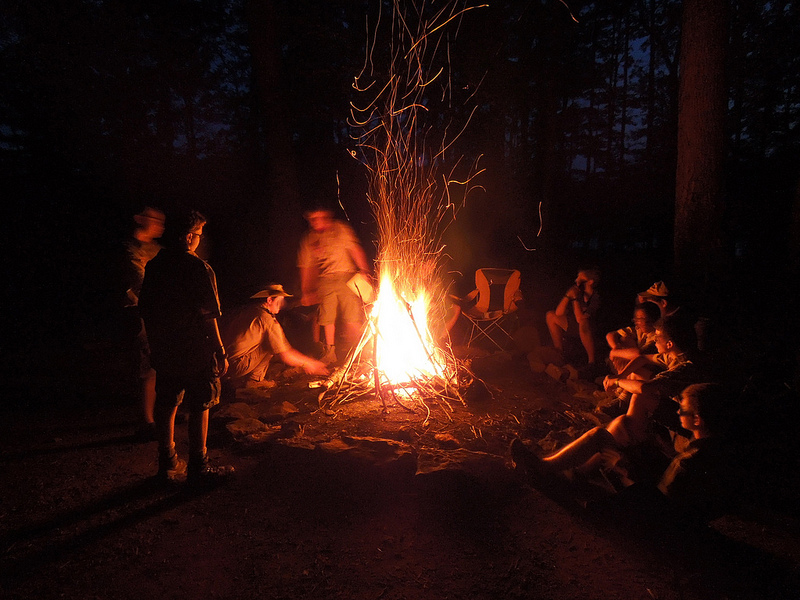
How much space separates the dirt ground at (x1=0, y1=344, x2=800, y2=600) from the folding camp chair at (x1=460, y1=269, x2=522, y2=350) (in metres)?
2.97

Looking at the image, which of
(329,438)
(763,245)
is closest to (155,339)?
(329,438)

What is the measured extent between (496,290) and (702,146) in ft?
11.0

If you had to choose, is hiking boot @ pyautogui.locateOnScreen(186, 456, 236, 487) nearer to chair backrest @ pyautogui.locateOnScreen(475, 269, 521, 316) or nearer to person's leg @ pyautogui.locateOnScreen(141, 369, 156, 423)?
person's leg @ pyautogui.locateOnScreen(141, 369, 156, 423)

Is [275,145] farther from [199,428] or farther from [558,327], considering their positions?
[199,428]

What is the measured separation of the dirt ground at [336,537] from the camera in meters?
2.33

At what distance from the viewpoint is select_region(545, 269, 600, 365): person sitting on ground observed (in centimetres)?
586

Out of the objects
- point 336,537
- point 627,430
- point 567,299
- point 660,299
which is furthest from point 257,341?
point 660,299

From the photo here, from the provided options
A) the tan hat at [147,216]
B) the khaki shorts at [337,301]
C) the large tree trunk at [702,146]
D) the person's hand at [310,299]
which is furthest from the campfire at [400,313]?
the large tree trunk at [702,146]

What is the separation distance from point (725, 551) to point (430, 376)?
310 cm

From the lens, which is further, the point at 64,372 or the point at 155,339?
the point at 64,372

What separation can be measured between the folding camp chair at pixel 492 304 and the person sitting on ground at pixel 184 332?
425cm

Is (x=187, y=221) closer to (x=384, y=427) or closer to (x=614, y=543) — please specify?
(x=384, y=427)

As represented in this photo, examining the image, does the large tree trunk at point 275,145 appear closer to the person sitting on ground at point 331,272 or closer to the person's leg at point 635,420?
the person sitting on ground at point 331,272

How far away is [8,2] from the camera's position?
9.69 meters
